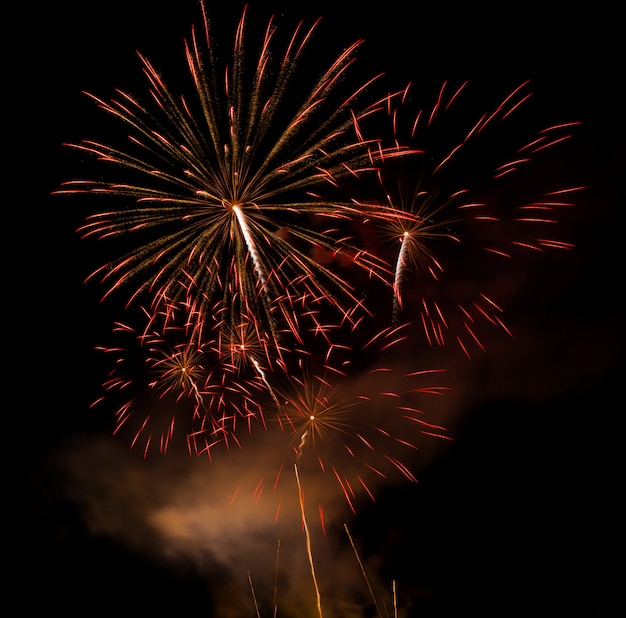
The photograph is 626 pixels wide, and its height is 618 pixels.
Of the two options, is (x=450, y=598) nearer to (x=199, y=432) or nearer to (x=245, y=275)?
(x=199, y=432)

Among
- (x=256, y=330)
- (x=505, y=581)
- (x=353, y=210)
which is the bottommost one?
(x=505, y=581)

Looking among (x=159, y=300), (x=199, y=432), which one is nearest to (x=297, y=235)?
(x=159, y=300)

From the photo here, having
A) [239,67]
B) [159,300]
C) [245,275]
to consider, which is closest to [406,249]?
[245,275]

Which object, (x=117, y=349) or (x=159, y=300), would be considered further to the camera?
(x=117, y=349)

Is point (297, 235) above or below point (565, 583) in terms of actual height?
above

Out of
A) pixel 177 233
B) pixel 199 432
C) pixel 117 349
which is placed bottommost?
pixel 199 432

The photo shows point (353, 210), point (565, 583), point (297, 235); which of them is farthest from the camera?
point (565, 583)

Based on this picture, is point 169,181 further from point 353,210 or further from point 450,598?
point 450,598

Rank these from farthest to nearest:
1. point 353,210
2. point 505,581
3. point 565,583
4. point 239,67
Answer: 1. point 505,581
2. point 565,583
3. point 353,210
4. point 239,67

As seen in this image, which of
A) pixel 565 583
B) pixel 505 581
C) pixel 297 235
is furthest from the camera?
→ pixel 505 581
